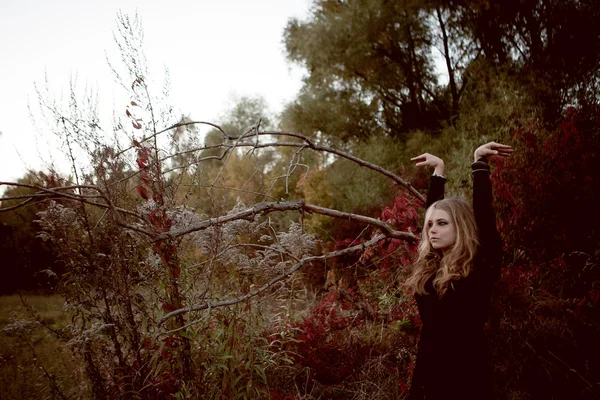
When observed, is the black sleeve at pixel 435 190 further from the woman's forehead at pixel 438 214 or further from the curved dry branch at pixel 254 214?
the curved dry branch at pixel 254 214

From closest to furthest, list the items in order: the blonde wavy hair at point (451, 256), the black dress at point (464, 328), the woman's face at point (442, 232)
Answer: the black dress at point (464, 328)
the blonde wavy hair at point (451, 256)
the woman's face at point (442, 232)

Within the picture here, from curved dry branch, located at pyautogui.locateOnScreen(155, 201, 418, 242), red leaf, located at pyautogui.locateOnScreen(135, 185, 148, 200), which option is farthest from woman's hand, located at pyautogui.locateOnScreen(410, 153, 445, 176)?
red leaf, located at pyautogui.locateOnScreen(135, 185, 148, 200)

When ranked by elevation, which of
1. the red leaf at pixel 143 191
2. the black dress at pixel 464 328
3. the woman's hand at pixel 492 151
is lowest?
the black dress at pixel 464 328

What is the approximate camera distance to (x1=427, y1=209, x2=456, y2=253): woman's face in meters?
2.00

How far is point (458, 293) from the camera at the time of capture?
6.04 feet

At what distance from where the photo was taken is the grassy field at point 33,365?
2.72m

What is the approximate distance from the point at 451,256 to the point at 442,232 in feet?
0.51

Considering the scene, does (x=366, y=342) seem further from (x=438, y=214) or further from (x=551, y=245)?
(x=438, y=214)

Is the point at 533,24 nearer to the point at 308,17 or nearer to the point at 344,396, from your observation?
the point at 308,17

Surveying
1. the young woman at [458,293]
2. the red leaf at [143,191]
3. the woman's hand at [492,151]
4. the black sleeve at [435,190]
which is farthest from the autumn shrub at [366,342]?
the red leaf at [143,191]

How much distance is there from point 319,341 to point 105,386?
6.75ft

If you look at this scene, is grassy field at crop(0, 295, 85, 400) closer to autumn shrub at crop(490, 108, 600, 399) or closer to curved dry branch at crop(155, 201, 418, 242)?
curved dry branch at crop(155, 201, 418, 242)

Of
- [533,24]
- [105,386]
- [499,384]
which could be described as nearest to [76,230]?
[105,386]

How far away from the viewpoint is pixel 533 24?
8.02 meters
